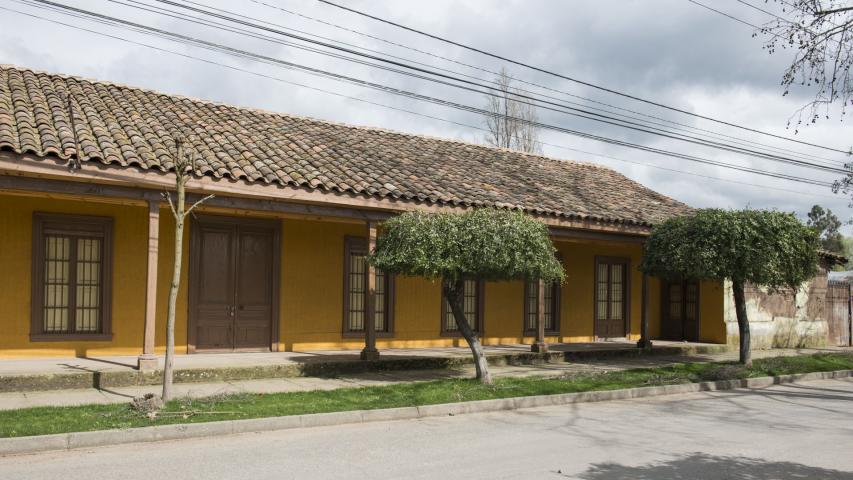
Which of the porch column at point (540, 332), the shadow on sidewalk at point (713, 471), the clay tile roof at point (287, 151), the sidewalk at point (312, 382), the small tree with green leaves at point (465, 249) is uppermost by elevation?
the clay tile roof at point (287, 151)

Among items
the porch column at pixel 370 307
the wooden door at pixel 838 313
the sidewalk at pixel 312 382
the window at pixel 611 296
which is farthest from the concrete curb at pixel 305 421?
the wooden door at pixel 838 313

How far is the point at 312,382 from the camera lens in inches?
464

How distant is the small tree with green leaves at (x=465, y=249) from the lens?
11.1 meters

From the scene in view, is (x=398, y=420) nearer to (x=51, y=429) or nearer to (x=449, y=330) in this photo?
(x=51, y=429)

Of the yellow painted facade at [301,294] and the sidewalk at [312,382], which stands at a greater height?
the yellow painted facade at [301,294]

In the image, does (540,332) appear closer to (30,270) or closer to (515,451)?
(515,451)

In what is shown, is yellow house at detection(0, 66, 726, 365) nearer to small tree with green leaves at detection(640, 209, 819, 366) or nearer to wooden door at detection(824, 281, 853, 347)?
small tree with green leaves at detection(640, 209, 819, 366)

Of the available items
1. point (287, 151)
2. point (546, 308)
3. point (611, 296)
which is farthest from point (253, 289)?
point (611, 296)

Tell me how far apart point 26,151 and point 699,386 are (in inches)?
425

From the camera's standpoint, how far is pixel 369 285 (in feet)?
44.0

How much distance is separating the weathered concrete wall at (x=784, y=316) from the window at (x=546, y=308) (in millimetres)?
4306

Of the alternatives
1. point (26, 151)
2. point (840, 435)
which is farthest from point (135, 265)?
point (840, 435)

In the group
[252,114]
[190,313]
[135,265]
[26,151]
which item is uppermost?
[252,114]

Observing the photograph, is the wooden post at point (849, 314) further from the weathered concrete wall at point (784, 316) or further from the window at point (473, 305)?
the window at point (473, 305)
